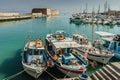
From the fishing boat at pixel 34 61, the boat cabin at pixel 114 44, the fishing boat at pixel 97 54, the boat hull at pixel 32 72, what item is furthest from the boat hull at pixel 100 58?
the boat hull at pixel 32 72

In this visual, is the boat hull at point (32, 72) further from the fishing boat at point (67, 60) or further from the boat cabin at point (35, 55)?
the fishing boat at point (67, 60)

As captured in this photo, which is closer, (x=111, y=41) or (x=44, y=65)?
(x=44, y=65)

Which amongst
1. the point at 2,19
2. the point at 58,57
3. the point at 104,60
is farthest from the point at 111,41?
the point at 2,19

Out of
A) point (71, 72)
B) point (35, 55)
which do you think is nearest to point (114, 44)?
point (71, 72)

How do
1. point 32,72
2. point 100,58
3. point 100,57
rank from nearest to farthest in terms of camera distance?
point 32,72 < point 100,57 < point 100,58

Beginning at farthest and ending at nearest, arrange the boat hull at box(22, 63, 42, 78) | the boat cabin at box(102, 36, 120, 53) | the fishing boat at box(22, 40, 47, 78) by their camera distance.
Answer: the boat cabin at box(102, 36, 120, 53) → the fishing boat at box(22, 40, 47, 78) → the boat hull at box(22, 63, 42, 78)

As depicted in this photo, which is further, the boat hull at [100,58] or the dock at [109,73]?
the boat hull at [100,58]

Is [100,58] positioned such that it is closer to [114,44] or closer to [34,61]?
[114,44]

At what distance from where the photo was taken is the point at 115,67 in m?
12.3

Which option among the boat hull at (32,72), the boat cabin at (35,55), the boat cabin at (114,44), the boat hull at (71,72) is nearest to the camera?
the boat hull at (71,72)

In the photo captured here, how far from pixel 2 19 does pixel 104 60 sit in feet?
238

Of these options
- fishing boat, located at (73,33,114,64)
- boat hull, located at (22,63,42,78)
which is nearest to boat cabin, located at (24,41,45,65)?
boat hull, located at (22,63,42,78)

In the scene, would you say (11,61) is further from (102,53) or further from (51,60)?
(102,53)

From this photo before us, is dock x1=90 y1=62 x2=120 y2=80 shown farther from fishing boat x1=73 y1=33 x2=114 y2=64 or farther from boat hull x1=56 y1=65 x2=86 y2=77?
fishing boat x1=73 y1=33 x2=114 y2=64
